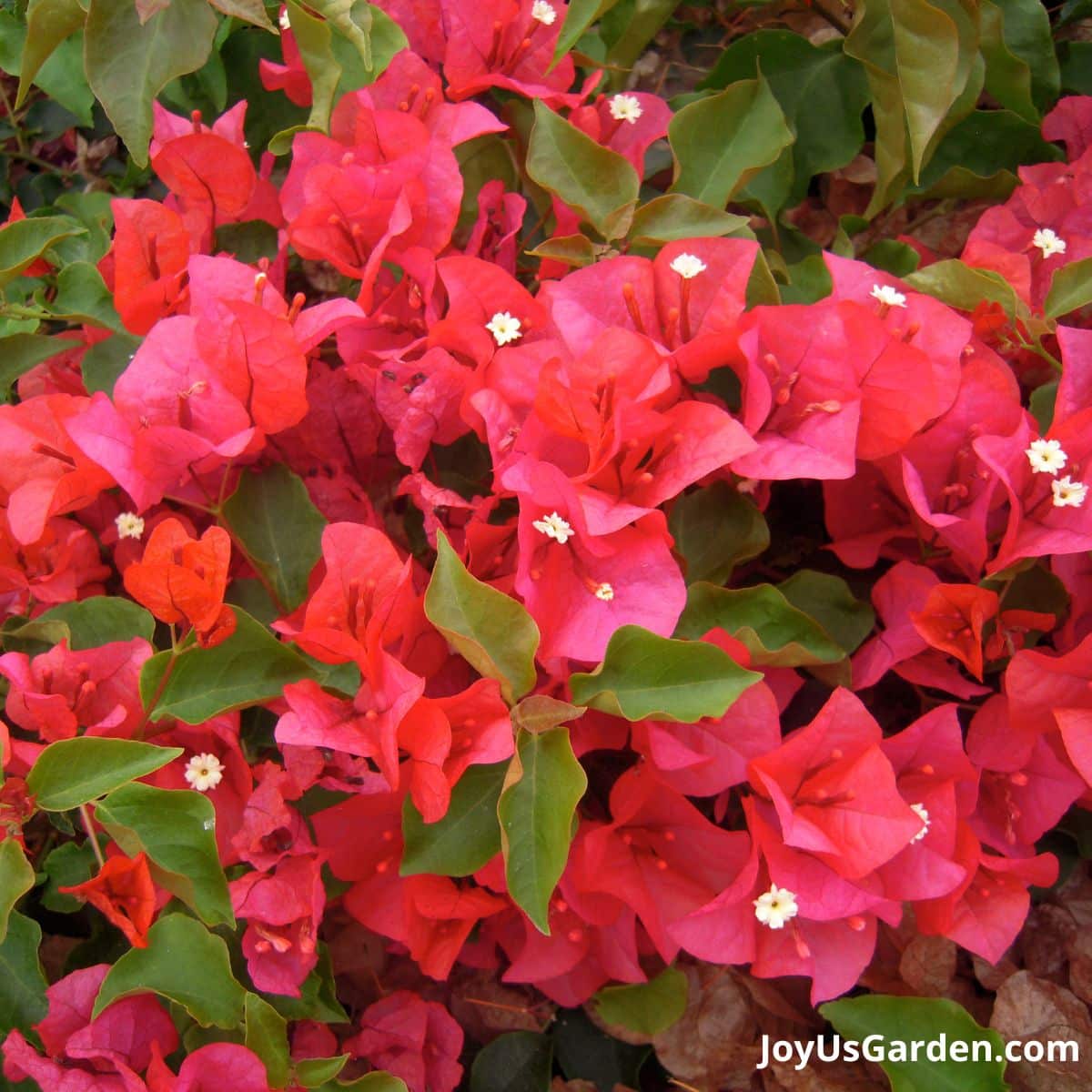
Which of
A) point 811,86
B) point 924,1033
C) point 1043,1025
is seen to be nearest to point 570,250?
point 811,86

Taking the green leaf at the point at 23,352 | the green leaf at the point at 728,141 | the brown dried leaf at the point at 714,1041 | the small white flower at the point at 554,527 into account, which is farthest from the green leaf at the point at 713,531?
the green leaf at the point at 23,352

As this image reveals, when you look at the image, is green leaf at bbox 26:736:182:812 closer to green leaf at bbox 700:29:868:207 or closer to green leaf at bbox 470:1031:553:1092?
green leaf at bbox 470:1031:553:1092

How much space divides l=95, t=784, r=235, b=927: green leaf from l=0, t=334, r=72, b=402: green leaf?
0.50 m

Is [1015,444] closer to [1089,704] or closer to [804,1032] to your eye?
[1089,704]

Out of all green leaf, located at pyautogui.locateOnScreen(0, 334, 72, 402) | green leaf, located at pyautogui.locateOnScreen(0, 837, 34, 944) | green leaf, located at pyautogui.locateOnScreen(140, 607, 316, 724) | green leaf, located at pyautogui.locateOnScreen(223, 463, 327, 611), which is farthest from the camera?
green leaf, located at pyautogui.locateOnScreen(0, 334, 72, 402)

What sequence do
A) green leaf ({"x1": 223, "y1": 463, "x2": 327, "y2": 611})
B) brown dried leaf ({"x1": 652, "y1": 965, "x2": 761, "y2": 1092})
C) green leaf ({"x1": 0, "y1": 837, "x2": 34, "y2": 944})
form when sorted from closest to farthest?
green leaf ({"x1": 0, "y1": 837, "x2": 34, "y2": 944}) < green leaf ({"x1": 223, "y1": 463, "x2": 327, "y2": 611}) < brown dried leaf ({"x1": 652, "y1": 965, "x2": 761, "y2": 1092})

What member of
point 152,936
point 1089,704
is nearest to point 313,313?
point 152,936

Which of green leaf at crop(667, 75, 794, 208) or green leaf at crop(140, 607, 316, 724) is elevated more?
green leaf at crop(667, 75, 794, 208)

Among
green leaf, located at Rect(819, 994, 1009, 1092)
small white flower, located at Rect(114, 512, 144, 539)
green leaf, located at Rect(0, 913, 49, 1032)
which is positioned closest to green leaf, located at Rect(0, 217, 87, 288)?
small white flower, located at Rect(114, 512, 144, 539)

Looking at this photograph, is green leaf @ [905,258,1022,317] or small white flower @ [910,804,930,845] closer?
small white flower @ [910,804,930,845]

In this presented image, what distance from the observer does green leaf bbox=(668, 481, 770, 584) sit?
1.01 m

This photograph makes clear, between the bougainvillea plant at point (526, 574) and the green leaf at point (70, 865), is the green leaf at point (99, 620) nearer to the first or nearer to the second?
the bougainvillea plant at point (526, 574)

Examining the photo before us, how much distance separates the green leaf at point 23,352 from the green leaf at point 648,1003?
34.3 inches

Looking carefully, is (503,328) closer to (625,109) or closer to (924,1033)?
(625,109)
